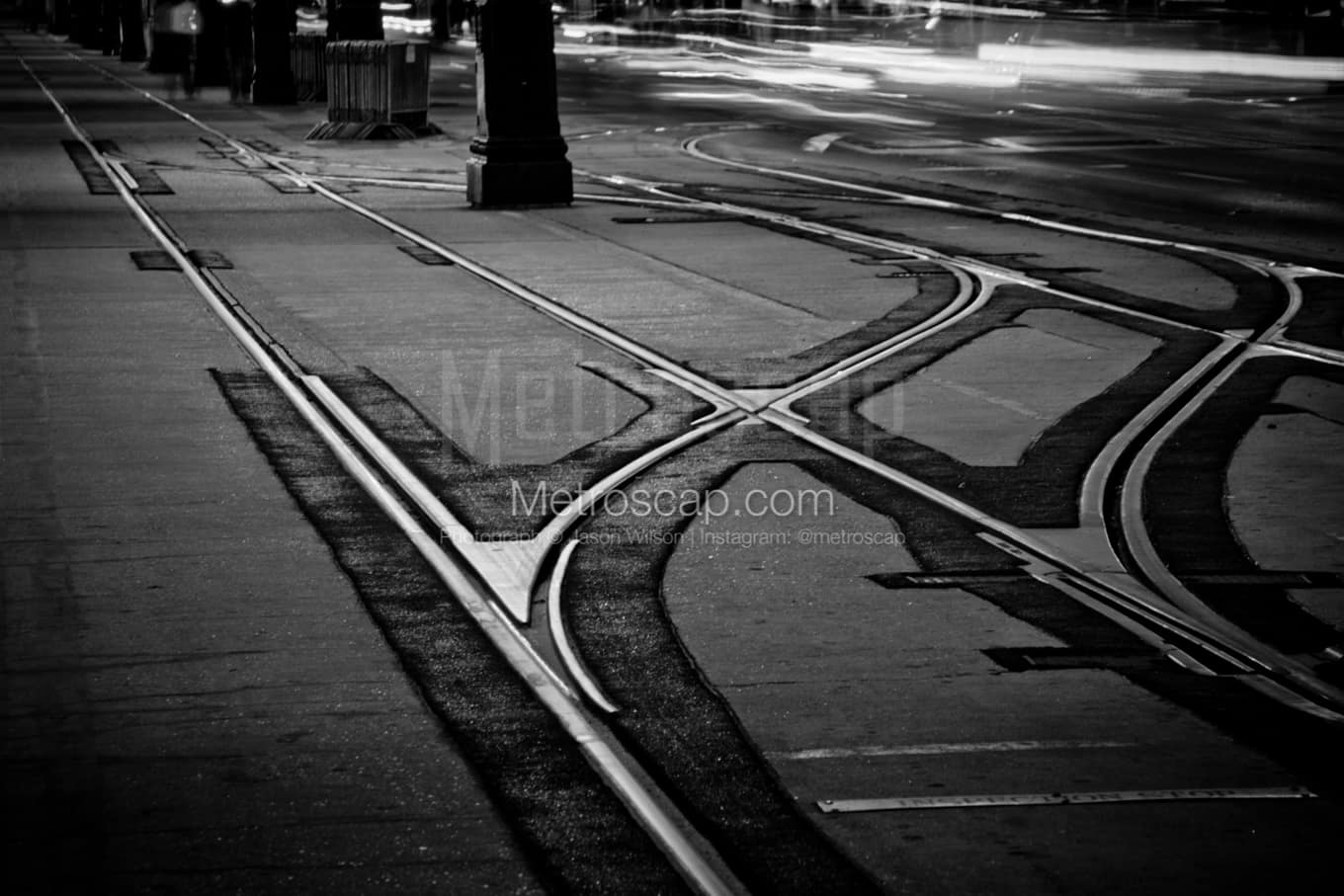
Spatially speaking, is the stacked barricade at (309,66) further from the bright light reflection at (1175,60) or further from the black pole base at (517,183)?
the black pole base at (517,183)

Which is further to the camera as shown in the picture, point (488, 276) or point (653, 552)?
point (488, 276)

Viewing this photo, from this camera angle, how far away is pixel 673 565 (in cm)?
695

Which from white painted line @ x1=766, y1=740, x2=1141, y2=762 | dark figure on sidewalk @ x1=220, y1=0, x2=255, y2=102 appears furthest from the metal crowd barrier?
white painted line @ x1=766, y1=740, x2=1141, y2=762

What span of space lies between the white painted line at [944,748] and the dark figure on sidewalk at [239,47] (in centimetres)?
3858

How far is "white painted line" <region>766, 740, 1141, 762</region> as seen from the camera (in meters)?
5.16

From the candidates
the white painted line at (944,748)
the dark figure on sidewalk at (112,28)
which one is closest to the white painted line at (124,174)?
the white painted line at (944,748)

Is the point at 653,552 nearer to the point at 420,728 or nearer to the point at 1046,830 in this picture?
the point at 420,728

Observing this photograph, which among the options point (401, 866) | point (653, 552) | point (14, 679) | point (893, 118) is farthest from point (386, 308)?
point (893, 118)

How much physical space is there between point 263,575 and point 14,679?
1174 millimetres

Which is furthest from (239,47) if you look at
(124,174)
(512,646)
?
(512,646)

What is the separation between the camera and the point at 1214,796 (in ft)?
16.0

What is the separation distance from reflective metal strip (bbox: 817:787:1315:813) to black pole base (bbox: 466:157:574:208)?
49.8 ft

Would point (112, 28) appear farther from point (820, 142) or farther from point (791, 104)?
point (820, 142)

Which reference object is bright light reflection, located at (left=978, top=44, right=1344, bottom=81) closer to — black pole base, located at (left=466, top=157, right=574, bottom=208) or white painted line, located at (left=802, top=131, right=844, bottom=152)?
white painted line, located at (left=802, top=131, right=844, bottom=152)
